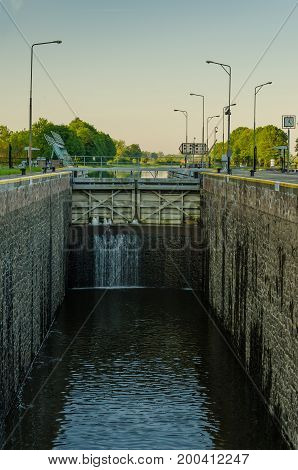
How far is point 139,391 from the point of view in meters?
37.2

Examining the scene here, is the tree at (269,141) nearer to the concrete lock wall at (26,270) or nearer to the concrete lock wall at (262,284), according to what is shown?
the concrete lock wall at (26,270)

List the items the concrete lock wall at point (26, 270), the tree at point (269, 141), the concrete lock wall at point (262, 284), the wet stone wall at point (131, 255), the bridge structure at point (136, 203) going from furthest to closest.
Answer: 1. the tree at point (269, 141)
2. the bridge structure at point (136, 203)
3. the wet stone wall at point (131, 255)
4. the concrete lock wall at point (26, 270)
5. the concrete lock wall at point (262, 284)

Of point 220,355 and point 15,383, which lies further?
point 220,355

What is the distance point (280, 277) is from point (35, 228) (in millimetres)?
15451

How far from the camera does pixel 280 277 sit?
31.9 m

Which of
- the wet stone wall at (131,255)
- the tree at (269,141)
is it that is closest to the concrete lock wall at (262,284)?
the wet stone wall at (131,255)

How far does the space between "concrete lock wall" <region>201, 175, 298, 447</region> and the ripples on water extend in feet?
4.04

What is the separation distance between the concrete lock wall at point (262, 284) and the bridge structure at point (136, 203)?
40.6 ft

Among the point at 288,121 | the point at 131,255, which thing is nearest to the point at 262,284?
the point at 131,255

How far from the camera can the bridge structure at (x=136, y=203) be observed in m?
65.6

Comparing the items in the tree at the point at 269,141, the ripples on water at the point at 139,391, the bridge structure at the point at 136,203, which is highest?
the tree at the point at 269,141

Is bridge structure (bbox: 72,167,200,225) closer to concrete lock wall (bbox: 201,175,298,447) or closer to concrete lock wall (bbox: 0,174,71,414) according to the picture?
concrete lock wall (bbox: 0,174,71,414)
